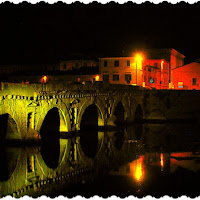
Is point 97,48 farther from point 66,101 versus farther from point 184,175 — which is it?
point 184,175

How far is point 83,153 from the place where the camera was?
1497 inches

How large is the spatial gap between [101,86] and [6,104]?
16113 mm

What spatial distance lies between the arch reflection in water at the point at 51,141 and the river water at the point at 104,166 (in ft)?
0.34

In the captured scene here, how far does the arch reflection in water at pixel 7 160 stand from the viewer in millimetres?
29875

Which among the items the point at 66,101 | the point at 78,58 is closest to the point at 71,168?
the point at 66,101

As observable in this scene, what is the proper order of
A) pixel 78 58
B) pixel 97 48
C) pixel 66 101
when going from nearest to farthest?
pixel 66 101
pixel 78 58
pixel 97 48

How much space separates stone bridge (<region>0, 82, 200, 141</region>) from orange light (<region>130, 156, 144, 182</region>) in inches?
328

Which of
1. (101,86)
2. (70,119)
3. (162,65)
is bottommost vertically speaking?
(70,119)

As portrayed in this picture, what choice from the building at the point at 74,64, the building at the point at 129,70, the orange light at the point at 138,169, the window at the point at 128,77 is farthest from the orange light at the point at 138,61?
the orange light at the point at 138,169

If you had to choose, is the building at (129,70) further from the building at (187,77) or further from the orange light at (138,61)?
the building at (187,77)

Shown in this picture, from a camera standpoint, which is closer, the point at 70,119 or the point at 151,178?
the point at 151,178

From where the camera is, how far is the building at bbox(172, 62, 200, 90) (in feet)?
244

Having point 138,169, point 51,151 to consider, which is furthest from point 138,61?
point 138,169

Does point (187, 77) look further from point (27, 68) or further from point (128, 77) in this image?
point (27, 68)
